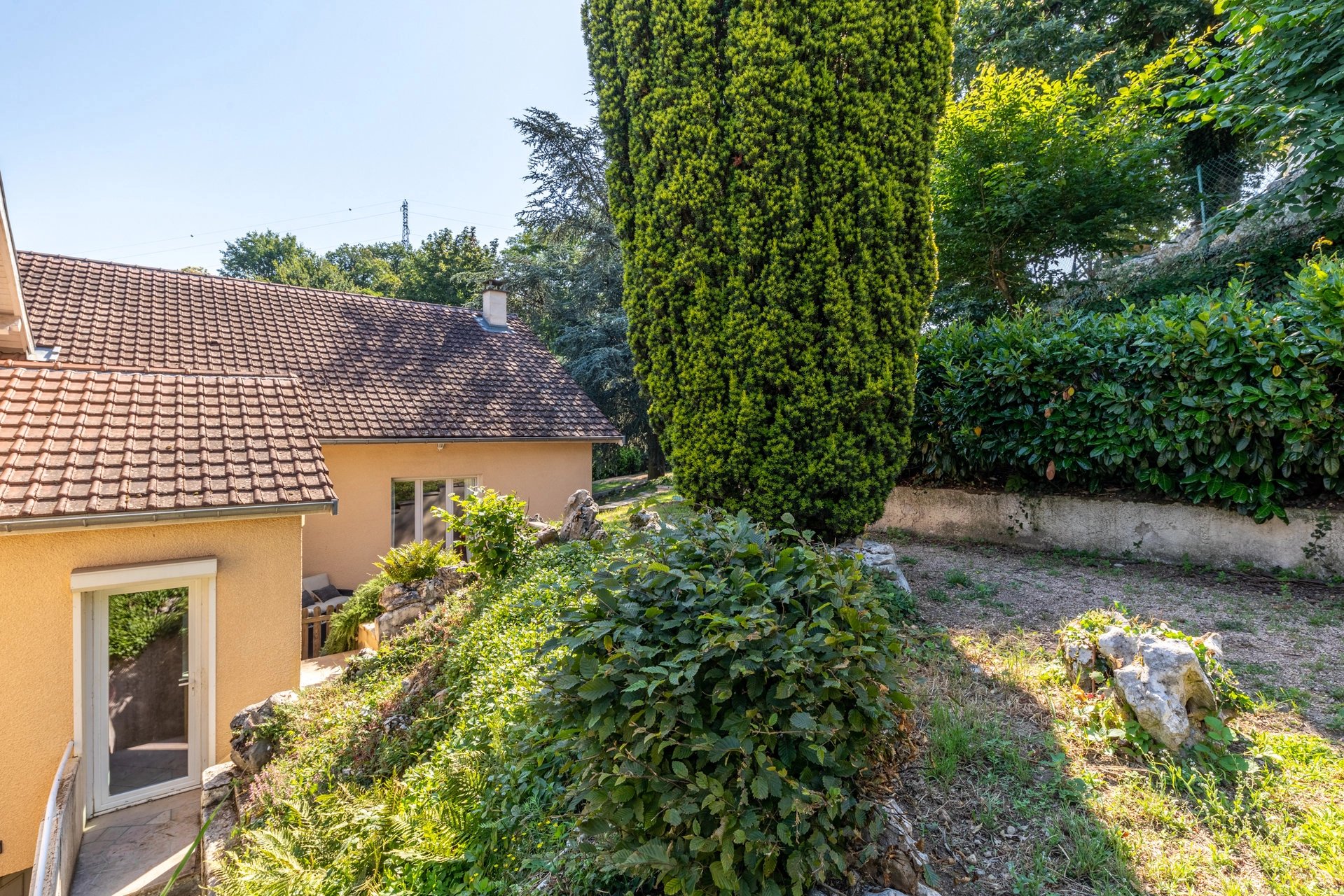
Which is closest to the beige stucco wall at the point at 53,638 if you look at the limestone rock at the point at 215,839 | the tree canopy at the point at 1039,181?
the limestone rock at the point at 215,839

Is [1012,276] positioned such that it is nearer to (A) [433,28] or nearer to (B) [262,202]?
(A) [433,28]

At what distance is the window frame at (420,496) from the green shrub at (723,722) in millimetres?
8659

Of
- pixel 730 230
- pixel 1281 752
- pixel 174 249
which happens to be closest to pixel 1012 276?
pixel 730 230

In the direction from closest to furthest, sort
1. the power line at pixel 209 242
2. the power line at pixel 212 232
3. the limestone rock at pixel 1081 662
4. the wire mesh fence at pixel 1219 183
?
the limestone rock at pixel 1081 662 → the wire mesh fence at pixel 1219 183 → the power line at pixel 212 232 → the power line at pixel 209 242

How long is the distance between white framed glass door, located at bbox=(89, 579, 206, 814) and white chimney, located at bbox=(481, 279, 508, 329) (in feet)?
34.4

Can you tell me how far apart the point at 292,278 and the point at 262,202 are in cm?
2474

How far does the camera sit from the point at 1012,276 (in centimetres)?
1262

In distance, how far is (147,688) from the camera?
17.5 ft

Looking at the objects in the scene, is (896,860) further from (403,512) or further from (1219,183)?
(1219,183)

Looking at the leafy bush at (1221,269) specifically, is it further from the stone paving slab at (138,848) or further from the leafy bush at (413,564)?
the stone paving slab at (138,848)

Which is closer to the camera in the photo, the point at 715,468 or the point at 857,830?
the point at 857,830

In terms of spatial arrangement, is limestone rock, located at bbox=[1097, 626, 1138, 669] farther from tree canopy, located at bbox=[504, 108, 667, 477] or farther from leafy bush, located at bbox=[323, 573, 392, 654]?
tree canopy, located at bbox=[504, 108, 667, 477]

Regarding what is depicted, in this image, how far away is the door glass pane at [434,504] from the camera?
35.8 feet

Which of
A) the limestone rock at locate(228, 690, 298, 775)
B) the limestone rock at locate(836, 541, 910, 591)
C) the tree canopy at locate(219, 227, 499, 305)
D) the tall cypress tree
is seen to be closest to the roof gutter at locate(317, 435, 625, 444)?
the limestone rock at locate(228, 690, 298, 775)
